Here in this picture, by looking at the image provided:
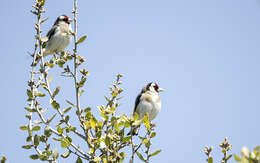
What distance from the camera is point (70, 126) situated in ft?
14.9

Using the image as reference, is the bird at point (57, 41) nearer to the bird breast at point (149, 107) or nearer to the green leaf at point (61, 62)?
the bird breast at point (149, 107)

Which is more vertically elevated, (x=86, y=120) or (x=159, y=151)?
(x=86, y=120)

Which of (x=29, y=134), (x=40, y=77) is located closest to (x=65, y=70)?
(x=40, y=77)

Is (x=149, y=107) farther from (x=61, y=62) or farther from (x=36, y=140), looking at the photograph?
(x=36, y=140)

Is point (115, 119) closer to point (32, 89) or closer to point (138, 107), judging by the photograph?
point (32, 89)

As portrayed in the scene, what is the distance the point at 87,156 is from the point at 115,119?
0.55 metres

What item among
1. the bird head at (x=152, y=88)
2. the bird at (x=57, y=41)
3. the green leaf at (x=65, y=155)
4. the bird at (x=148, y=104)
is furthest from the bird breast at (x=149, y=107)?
the green leaf at (x=65, y=155)

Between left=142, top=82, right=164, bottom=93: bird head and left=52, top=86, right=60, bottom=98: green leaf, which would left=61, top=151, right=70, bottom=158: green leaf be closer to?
left=52, top=86, right=60, bottom=98: green leaf

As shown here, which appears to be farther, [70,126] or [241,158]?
[70,126]

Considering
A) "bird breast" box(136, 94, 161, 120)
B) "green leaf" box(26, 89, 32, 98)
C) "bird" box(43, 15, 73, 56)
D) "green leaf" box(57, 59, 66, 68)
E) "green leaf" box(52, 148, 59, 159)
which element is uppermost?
"bird" box(43, 15, 73, 56)

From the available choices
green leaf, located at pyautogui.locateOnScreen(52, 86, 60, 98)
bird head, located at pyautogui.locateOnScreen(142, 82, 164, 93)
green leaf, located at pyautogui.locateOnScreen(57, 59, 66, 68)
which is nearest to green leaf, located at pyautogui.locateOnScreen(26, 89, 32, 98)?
green leaf, located at pyautogui.locateOnScreen(52, 86, 60, 98)

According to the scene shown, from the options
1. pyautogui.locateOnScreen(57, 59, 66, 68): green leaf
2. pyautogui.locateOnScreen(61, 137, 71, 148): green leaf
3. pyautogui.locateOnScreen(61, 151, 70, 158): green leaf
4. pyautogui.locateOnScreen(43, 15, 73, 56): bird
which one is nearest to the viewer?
pyautogui.locateOnScreen(61, 137, 71, 148): green leaf

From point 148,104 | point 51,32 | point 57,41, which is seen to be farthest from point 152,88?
point 51,32

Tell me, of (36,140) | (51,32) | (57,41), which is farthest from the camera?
(51,32)
